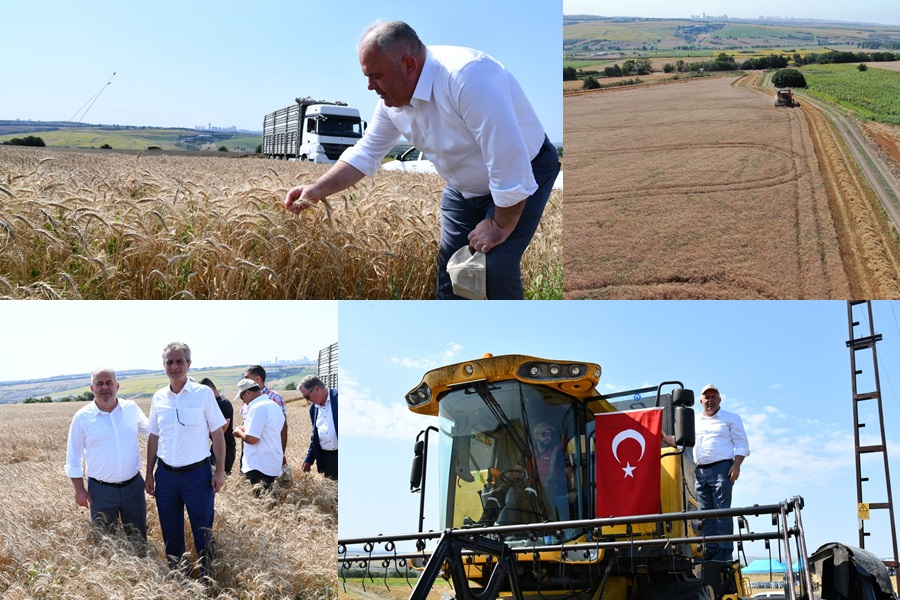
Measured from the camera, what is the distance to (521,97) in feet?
13.4

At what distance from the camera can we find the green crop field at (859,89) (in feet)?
87.5

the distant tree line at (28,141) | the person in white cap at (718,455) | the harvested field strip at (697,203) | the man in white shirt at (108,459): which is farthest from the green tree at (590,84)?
the man in white shirt at (108,459)

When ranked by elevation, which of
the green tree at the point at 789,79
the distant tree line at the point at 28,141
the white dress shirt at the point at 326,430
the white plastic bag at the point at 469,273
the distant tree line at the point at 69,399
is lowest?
the white dress shirt at the point at 326,430

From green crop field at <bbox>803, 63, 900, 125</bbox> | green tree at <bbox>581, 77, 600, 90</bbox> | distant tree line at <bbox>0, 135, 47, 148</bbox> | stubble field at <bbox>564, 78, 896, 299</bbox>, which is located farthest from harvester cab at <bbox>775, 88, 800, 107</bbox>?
distant tree line at <bbox>0, 135, 47, 148</bbox>

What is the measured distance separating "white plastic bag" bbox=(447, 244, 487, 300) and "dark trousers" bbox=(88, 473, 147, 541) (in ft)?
7.74

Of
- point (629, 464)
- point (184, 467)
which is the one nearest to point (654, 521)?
point (629, 464)

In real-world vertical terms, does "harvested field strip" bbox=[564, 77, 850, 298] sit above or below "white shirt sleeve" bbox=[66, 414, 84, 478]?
above

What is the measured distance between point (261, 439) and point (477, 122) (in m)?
3.25

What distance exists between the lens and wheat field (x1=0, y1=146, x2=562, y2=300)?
4887mm

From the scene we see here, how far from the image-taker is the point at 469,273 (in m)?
4.32

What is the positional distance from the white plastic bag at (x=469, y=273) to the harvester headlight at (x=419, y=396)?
593 millimetres

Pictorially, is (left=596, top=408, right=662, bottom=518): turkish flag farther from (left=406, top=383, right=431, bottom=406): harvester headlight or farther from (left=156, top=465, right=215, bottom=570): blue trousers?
(left=156, top=465, right=215, bottom=570): blue trousers

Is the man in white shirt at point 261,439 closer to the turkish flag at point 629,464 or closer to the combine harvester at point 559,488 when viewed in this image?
the combine harvester at point 559,488

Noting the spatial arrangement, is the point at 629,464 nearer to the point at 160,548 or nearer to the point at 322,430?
the point at 322,430
